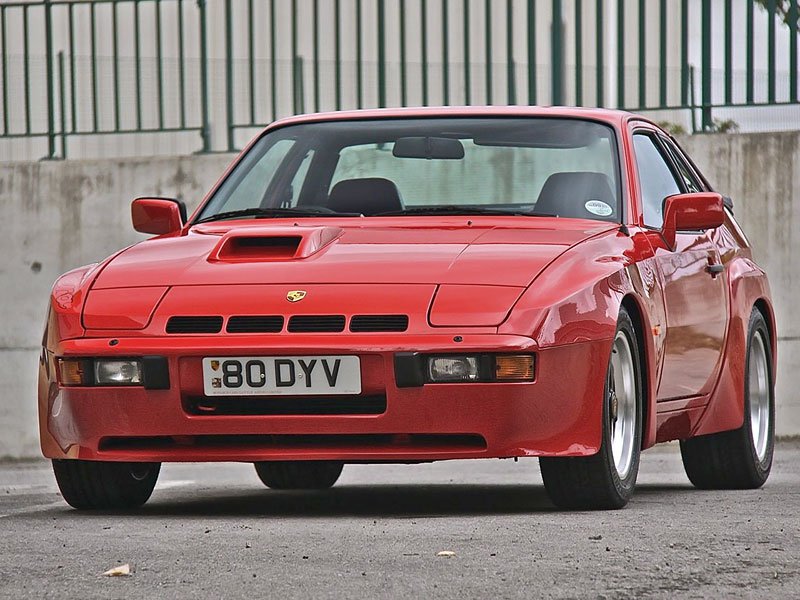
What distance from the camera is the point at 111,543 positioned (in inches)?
194

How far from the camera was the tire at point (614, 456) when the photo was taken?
566cm

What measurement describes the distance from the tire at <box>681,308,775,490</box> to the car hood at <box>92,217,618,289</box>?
1.47 metres

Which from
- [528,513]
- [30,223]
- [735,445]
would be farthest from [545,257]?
[30,223]

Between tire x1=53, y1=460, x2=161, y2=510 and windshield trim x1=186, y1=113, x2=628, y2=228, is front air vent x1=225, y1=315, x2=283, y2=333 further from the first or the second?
windshield trim x1=186, y1=113, x2=628, y2=228

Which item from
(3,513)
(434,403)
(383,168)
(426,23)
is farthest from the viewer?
(426,23)

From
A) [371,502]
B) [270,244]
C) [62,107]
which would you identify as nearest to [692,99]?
[62,107]

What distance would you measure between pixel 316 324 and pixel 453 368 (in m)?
0.45

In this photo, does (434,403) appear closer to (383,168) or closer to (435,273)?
(435,273)

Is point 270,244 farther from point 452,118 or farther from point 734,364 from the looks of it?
point 734,364

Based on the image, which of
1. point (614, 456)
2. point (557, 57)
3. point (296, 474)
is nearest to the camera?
point (614, 456)

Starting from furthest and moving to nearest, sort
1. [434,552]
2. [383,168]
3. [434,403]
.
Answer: [383,168] < [434,403] < [434,552]

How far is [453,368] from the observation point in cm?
542

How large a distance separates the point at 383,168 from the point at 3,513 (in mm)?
3120

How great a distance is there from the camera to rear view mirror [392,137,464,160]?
22.7 feet
